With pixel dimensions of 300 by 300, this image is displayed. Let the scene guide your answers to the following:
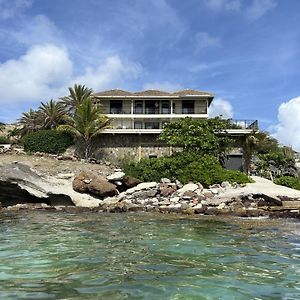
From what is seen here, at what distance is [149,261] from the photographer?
26.8 feet

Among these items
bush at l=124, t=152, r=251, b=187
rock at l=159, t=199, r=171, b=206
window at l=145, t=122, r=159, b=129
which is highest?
window at l=145, t=122, r=159, b=129

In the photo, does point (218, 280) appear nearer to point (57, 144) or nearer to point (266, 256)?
point (266, 256)

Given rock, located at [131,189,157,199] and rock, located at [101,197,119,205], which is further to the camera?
rock, located at [131,189,157,199]

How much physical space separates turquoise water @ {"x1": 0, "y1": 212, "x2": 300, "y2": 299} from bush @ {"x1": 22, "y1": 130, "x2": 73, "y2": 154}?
73.3ft

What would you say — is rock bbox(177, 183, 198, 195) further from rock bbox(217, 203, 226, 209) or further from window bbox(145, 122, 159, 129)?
window bbox(145, 122, 159, 129)

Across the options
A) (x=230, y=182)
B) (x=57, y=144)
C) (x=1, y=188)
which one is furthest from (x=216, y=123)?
(x=1, y=188)

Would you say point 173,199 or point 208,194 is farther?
point 208,194

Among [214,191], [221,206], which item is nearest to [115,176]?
[214,191]

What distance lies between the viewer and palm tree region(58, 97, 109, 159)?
118 ft

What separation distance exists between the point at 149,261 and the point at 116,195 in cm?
1589

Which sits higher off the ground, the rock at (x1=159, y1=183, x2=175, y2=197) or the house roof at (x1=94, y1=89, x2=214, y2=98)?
the house roof at (x1=94, y1=89, x2=214, y2=98)

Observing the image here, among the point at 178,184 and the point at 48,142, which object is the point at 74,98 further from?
the point at 178,184

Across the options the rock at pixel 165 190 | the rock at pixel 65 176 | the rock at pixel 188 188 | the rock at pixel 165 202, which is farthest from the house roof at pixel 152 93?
the rock at pixel 165 202

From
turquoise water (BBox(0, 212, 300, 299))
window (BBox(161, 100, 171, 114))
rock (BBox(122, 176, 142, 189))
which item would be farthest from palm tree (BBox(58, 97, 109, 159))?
turquoise water (BBox(0, 212, 300, 299))
